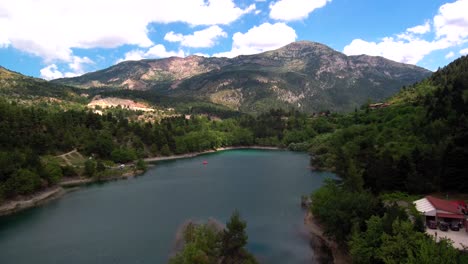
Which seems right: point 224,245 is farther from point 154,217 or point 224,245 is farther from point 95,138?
point 95,138

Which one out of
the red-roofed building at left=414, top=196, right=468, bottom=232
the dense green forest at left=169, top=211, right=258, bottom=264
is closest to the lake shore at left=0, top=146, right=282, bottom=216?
the dense green forest at left=169, top=211, right=258, bottom=264

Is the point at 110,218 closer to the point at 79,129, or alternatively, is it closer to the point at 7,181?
the point at 7,181

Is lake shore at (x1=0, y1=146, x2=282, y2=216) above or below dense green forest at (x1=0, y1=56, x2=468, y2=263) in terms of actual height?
below

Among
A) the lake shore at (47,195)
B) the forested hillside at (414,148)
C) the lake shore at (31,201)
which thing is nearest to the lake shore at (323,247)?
the forested hillside at (414,148)

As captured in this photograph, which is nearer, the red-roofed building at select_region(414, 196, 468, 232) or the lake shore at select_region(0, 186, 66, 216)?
the red-roofed building at select_region(414, 196, 468, 232)

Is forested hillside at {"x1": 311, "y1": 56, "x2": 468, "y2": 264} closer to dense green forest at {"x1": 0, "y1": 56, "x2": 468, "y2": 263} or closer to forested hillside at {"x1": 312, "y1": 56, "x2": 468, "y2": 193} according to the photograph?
forested hillside at {"x1": 312, "y1": 56, "x2": 468, "y2": 193}

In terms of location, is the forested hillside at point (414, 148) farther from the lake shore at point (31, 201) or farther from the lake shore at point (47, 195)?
the lake shore at point (31, 201)

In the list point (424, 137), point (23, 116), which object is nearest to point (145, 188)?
point (23, 116)
